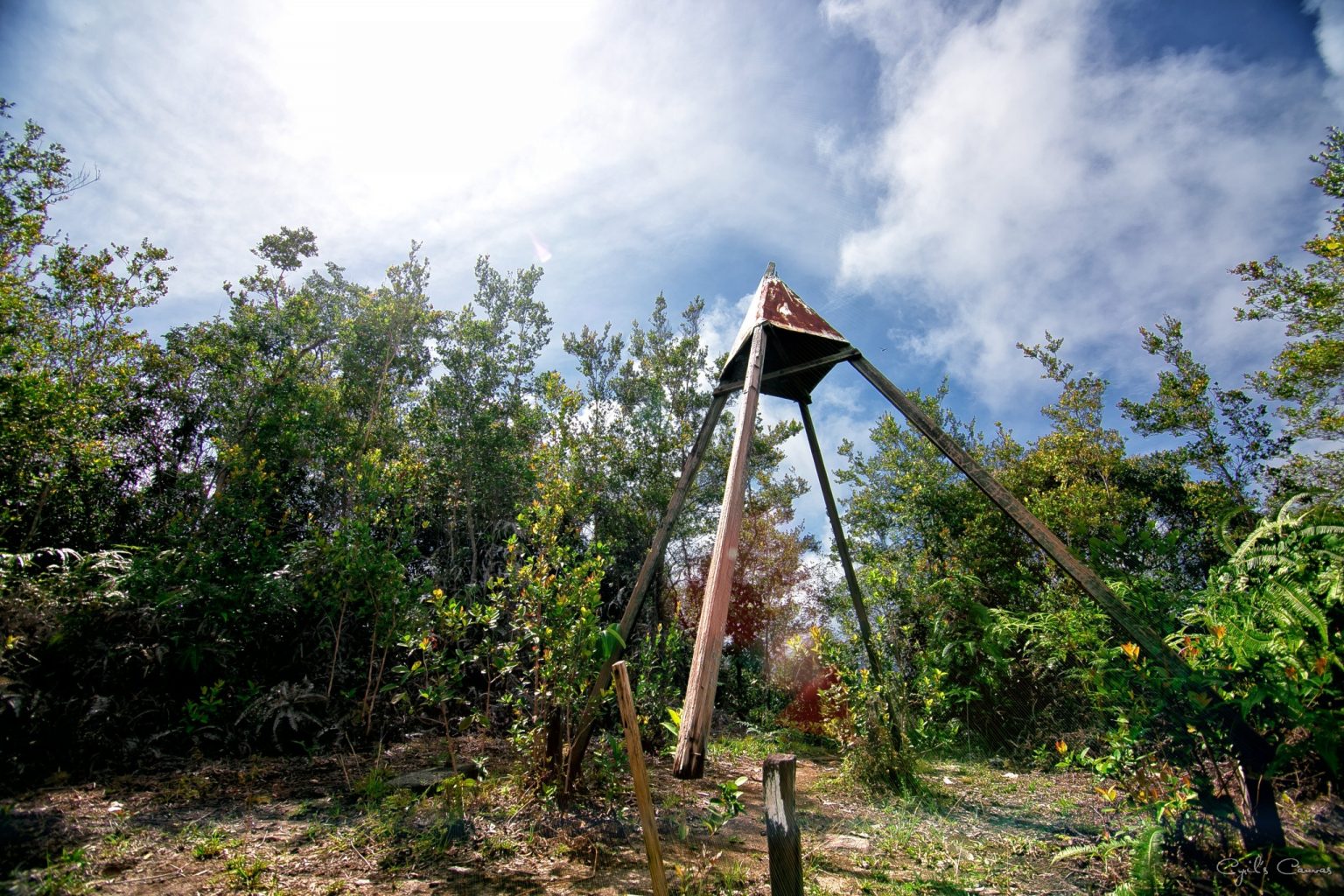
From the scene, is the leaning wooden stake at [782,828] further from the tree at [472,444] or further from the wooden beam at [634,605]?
the tree at [472,444]

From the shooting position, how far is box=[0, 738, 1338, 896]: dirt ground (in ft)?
9.01

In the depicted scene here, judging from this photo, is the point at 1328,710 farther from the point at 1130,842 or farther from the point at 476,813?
the point at 476,813

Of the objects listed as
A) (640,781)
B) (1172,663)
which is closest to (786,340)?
(1172,663)

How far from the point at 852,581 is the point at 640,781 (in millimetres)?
3301

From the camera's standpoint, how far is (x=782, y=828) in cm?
189

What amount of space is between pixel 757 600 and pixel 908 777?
8.46 m

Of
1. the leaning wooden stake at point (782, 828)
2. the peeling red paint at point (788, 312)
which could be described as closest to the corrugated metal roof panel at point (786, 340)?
the peeling red paint at point (788, 312)

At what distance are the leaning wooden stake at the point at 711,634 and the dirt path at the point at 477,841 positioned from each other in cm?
147

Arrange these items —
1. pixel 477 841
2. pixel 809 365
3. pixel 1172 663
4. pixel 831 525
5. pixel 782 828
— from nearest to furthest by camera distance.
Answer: pixel 782 828
pixel 1172 663
pixel 477 841
pixel 809 365
pixel 831 525

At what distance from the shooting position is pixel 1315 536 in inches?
97.6

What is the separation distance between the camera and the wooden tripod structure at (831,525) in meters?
1.91

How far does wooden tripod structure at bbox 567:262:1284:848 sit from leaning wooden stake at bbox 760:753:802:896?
32cm

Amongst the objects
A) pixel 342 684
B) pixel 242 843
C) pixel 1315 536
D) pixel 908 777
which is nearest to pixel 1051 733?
pixel 908 777

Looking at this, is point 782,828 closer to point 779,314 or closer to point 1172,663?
point 1172,663
